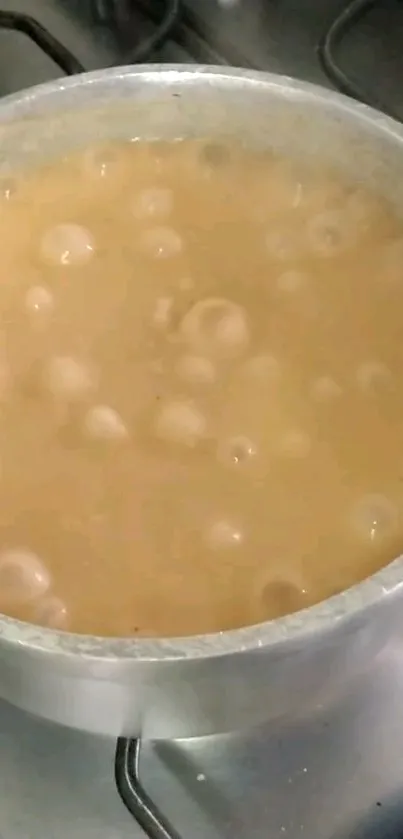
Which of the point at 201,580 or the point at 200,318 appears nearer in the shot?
the point at 201,580

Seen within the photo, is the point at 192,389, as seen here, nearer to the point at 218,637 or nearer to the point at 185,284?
the point at 185,284

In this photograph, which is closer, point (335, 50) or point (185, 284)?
point (185, 284)

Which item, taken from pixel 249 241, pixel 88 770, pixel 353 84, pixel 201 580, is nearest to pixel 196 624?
pixel 201 580

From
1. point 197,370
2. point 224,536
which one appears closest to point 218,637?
point 224,536

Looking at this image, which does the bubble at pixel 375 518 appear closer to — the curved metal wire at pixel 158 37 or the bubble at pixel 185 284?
the bubble at pixel 185 284

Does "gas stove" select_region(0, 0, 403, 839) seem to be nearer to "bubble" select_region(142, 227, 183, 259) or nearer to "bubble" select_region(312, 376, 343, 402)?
"bubble" select_region(312, 376, 343, 402)

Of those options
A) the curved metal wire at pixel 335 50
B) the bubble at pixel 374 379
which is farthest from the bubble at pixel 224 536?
the curved metal wire at pixel 335 50

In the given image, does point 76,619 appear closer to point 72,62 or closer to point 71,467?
point 71,467
